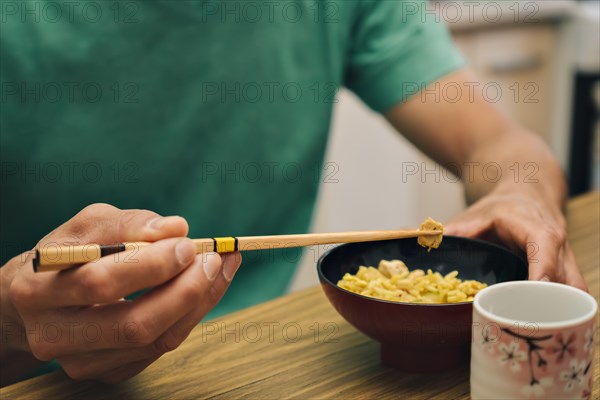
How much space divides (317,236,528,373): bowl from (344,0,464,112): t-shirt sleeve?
20.7 inches

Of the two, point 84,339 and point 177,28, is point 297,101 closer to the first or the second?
point 177,28

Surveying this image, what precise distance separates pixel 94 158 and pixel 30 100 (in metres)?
0.13

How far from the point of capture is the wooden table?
0.68m

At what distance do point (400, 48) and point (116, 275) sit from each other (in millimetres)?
881

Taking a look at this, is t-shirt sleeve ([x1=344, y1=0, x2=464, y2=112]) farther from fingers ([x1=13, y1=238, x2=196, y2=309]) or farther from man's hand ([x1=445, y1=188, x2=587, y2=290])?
fingers ([x1=13, y1=238, x2=196, y2=309])

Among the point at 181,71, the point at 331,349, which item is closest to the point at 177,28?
the point at 181,71

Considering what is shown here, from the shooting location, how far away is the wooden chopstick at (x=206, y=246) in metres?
0.54

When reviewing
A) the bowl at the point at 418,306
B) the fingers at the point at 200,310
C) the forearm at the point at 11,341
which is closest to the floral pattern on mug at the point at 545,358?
the bowl at the point at 418,306

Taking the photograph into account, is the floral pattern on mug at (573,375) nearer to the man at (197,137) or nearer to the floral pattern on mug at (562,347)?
the floral pattern on mug at (562,347)

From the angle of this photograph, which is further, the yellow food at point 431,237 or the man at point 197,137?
the yellow food at point 431,237

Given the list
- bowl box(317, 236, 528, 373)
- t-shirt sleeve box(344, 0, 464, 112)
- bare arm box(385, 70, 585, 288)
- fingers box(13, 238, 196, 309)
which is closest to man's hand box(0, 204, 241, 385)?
fingers box(13, 238, 196, 309)

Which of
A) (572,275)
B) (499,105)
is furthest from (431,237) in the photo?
(499,105)

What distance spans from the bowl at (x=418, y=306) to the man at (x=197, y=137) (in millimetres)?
45

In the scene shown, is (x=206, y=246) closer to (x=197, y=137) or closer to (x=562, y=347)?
(x=562, y=347)
